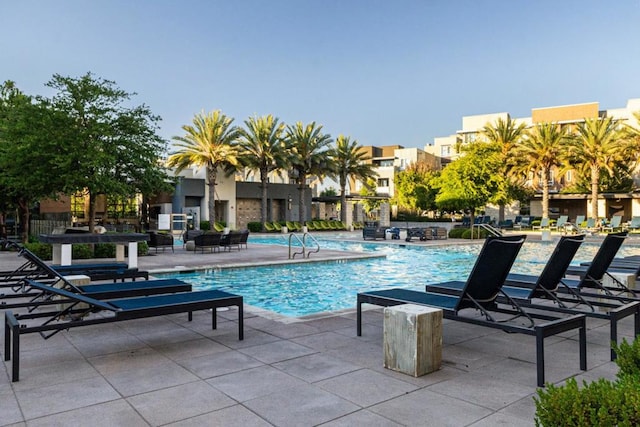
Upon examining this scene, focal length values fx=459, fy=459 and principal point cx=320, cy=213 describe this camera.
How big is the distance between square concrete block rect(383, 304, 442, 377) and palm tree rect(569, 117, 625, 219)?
37390 mm

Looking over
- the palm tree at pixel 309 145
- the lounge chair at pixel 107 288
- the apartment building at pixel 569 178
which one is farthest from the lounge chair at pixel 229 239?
the apartment building at pixel 569 178

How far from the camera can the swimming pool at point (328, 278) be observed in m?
9.80

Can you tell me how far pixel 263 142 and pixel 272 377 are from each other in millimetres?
34034

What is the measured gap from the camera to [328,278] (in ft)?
42.5

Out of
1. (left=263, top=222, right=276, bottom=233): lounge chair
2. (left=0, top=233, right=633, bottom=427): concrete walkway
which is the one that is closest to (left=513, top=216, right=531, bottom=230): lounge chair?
(left=263, top=222, right=276, bottom=233): lounge chair

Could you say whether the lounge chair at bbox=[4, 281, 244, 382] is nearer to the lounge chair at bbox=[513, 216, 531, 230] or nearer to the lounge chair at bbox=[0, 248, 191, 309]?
the lounge chair at bbox=[0, 248, 191, 309]

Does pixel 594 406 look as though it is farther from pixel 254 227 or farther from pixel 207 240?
pixel 254 227

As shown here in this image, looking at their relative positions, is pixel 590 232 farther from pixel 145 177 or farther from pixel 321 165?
pixel 145 177

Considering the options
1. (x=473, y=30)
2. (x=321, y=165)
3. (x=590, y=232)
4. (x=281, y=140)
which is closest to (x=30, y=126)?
(x=473, y=30)

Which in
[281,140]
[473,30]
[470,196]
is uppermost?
[473,30]

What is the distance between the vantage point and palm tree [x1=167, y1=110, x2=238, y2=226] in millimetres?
34656

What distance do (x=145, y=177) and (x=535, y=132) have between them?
34222mm

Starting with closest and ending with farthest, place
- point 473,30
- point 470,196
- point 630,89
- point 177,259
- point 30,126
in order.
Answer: point 30,126
point 177,259
point 473,30
point 470,196
point 630,89

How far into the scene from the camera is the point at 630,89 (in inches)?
2239
